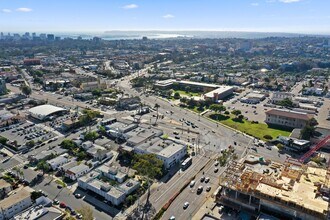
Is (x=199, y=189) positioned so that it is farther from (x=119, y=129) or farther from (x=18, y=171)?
(x=18, y=171)

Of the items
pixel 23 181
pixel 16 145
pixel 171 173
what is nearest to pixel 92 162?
pixel 23 181

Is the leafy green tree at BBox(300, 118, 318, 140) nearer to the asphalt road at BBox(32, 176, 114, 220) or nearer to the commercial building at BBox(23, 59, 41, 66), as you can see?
the asphalt road at BBox(32, 176, 114, 220)

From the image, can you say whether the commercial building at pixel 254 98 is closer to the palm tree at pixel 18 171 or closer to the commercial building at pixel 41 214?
the palm tree at pixel 18 171

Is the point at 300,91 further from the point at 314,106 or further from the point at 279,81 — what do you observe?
the point at 314,106

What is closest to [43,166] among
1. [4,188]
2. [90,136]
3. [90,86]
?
[4,188]

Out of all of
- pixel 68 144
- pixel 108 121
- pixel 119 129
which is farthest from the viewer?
pixel 108 121

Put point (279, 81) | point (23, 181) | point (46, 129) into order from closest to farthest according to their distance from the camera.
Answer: point (23, 181)
point (46, 129)
point (279, 81)

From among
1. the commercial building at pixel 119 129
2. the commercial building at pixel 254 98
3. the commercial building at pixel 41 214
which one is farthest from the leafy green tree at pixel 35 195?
the commercial building at pixel 254 98
